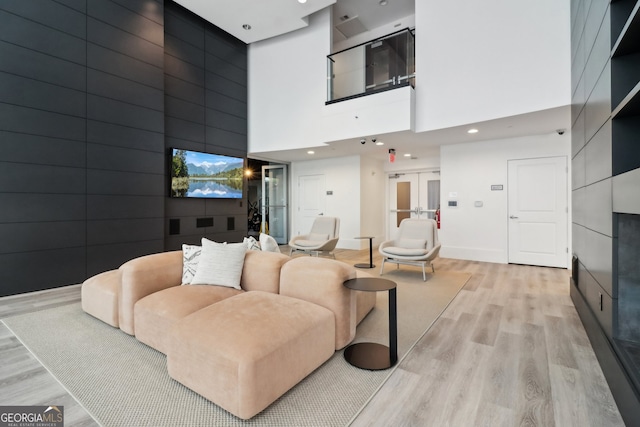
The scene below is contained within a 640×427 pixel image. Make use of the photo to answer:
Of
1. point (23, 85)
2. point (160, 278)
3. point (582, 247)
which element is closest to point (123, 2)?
point (23, 85)

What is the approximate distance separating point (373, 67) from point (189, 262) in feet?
15.5

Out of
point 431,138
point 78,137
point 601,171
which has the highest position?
point 431,138

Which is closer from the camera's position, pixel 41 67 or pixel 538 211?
pixel 41 67

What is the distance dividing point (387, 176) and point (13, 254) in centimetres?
765

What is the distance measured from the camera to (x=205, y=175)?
625cm

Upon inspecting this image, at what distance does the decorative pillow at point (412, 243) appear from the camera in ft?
16.1

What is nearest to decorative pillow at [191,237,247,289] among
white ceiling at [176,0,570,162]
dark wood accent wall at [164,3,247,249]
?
dark wood accent wall at [164,3,247,249]

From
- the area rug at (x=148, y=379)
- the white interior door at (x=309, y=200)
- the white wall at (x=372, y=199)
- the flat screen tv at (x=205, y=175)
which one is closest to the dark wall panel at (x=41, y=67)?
the flat screen tv at (x=205, y=175)

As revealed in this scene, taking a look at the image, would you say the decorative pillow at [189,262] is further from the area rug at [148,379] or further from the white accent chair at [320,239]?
the white accent chair at [320,239]

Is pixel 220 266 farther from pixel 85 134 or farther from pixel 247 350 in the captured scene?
pixel 85 134

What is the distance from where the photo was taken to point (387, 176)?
845cm

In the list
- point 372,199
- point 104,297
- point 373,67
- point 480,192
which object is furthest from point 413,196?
point 104,297

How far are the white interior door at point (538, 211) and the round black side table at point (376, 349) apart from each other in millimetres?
4657

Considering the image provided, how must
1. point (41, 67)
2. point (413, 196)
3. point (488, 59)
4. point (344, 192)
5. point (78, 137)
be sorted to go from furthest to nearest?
1. point (413, 196)
2. point (344, 192)
3. point (488, 59)
4. point (78, 137)
5. point (41, 67)
